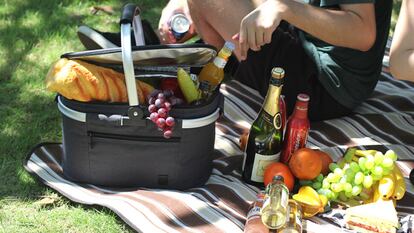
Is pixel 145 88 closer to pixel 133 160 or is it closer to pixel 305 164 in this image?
pixel 133 160

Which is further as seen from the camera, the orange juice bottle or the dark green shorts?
the dark green shorts

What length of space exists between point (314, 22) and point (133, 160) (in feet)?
2.83

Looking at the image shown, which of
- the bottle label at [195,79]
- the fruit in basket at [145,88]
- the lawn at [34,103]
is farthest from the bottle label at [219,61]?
the lawn at [34,103]

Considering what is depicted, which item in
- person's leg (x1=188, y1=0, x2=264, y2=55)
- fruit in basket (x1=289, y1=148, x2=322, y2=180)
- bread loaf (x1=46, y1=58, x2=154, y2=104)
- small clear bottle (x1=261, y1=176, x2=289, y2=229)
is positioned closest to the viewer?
small clear bottle (x1=261, y1=176, x2=289, y2=229)

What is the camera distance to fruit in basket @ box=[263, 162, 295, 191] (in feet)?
7.38

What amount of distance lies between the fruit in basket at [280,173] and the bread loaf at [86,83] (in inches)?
20.6

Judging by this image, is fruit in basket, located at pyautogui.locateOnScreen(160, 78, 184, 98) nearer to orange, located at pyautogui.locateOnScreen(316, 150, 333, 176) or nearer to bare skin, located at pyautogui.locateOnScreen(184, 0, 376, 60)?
bare skin, located at pyautogui.locateOnScreen(184, 0, 376, 60)

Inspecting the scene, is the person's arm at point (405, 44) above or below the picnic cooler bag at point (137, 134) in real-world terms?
above

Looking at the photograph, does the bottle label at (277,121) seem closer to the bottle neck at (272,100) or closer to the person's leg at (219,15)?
the bottle neck at (272,100)

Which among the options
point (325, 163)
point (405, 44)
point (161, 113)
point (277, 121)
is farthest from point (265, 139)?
point (405, 44)

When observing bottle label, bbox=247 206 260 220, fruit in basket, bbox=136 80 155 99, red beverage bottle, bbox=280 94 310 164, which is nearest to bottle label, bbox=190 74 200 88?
fruit in basket, bbox=136 80 155 99

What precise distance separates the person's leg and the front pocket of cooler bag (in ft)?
2.07

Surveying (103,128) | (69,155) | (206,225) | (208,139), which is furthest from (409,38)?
(69,155)

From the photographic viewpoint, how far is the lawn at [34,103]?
2160 mm
